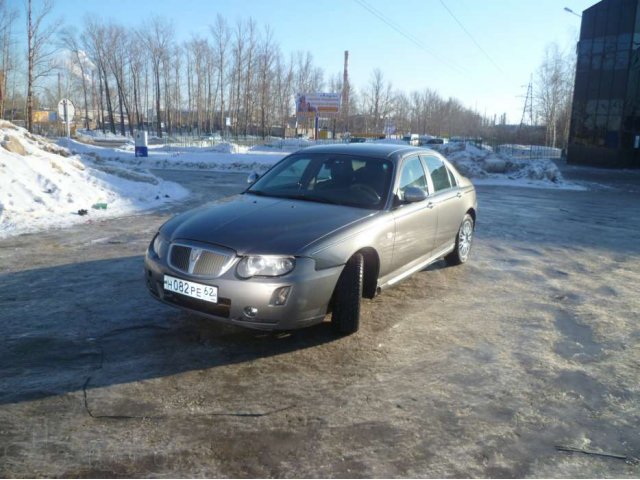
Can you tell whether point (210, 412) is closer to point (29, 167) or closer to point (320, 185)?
point (320, 185)

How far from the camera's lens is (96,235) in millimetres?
8117

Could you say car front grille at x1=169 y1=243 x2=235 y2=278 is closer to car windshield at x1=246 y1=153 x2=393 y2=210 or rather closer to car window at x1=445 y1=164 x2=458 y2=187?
car windshield at x1=246 y1=153 x2=393 y2=210

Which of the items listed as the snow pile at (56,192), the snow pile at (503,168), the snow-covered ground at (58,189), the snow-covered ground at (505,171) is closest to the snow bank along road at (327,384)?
the snow pile at (56,192)

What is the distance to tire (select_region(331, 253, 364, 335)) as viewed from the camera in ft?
13.6

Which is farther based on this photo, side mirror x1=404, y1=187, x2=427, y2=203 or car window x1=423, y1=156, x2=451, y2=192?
car window x1=423, y1=156, x2=451, y2=192

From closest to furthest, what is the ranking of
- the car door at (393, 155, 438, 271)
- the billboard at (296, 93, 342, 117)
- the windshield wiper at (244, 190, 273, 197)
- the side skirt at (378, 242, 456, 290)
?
the side skirt at (378, 242, 456, 290) → the car door at (393, 155, 438, 271) → the windshield wiper at (244, 190, 273, 197) → the billboard at (296, 93, 342, 117)

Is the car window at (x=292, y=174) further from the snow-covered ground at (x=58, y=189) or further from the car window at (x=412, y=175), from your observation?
the snow-covered ground at (x=58, y=189)

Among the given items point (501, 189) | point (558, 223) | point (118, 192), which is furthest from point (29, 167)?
Result: point (501, 189)

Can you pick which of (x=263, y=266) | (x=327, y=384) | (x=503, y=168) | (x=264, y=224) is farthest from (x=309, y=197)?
(x=503, y=168)

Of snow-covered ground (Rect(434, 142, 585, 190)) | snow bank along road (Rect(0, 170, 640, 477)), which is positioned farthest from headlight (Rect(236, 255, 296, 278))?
snow-covered ground (Rect(434, 142, 585, 190))

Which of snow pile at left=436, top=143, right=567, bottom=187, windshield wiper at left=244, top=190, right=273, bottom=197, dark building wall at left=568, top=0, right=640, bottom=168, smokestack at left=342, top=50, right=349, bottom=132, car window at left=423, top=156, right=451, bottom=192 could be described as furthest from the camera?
smokestack at left=342, top=50, right=349, bottom=132

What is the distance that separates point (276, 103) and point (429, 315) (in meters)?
63.5

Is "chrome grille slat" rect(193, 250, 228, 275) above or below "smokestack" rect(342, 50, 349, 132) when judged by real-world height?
below

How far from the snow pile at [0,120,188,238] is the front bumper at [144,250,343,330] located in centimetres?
554
